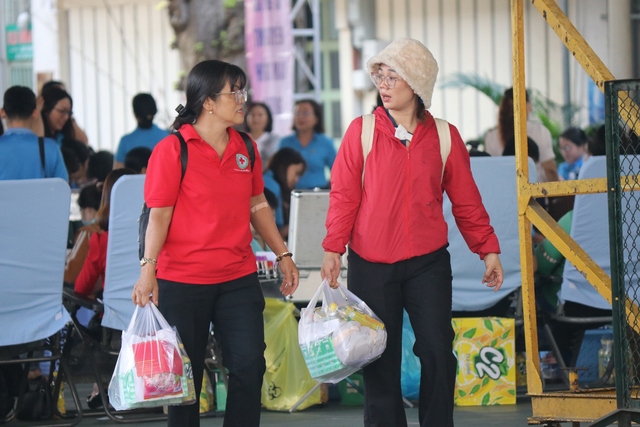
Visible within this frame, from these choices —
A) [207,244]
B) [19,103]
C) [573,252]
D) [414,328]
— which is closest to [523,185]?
[573,252]

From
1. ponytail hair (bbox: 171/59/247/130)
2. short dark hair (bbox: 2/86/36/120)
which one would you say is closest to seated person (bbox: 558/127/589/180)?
short dark hair (bbox: 2/86/36/120)

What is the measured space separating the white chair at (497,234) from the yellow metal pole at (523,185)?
4.33 feet

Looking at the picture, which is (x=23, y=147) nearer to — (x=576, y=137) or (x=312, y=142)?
(x=312, y=142)

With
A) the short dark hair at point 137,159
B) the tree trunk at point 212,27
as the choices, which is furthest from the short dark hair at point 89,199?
the tree trunk at point 212,27

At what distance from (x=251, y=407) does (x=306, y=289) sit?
2.02m

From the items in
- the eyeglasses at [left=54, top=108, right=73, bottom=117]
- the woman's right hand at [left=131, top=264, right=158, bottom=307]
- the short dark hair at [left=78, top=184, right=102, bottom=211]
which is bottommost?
the woman's right hand at [left=131, top=264, right=158, bottom=307]

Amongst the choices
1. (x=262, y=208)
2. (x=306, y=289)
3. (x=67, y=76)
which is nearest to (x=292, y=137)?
(x=306, y=289)

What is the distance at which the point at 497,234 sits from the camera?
617 cm

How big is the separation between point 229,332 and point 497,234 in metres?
2.31

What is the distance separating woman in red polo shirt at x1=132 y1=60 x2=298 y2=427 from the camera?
421cm

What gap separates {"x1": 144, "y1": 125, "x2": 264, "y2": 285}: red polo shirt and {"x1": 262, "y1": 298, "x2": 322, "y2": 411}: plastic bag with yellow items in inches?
73.5

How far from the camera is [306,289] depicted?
6.25m

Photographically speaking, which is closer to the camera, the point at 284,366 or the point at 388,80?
the point at 388,80

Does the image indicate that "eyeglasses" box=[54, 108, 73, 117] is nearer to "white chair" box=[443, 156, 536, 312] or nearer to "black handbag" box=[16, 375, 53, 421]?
"black handbag" box=[16, 375, 53, 421]
